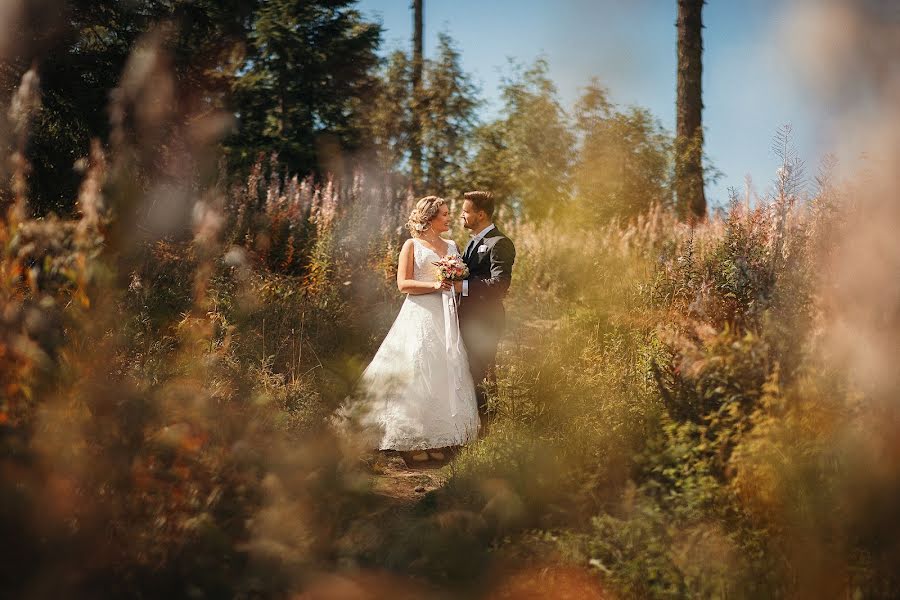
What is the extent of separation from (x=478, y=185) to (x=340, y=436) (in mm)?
13557

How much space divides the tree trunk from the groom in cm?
586

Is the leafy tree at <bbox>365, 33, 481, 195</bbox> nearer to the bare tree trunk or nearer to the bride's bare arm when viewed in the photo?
the bare tree trunk

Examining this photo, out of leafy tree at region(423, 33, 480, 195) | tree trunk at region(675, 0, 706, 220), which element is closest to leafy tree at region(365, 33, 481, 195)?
leafy tree at region(423, 33, 480, 195)

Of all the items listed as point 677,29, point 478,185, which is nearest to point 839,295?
point 677,29

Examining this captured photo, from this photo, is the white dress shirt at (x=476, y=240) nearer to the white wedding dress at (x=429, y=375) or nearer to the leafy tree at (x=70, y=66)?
the white wedding dress at (x=429, y=375)

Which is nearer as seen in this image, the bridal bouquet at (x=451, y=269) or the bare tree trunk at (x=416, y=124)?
the bridal bouquet at (x=451, y=269)

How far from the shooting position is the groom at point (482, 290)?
18.8ft

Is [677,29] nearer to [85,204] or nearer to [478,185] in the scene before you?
[478,185]

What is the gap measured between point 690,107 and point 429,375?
7.48 meters

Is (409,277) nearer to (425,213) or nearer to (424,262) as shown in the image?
(424,262)

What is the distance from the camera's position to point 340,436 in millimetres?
2961

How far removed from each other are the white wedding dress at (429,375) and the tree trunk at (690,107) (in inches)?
247

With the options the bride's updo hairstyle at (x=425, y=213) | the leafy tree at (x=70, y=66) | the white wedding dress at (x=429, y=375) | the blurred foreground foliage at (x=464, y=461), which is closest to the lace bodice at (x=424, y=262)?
the white wedding dress at (x=429, y=375)

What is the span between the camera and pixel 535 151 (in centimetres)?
1467
